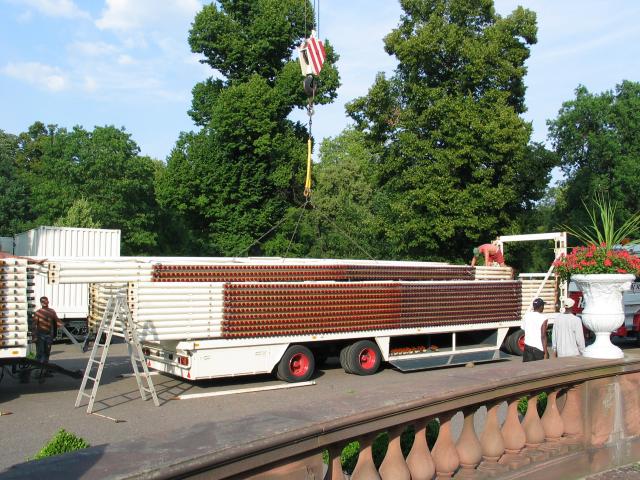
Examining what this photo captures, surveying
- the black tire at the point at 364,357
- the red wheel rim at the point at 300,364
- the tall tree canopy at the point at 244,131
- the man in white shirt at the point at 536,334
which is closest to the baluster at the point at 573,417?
the man in white shirt at the point at 536,334

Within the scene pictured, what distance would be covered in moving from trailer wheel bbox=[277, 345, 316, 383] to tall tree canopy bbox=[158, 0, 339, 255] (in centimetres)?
2004

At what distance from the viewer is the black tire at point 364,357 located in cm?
1599

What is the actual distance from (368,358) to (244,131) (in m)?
20.3

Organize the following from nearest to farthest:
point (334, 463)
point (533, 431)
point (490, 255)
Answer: point (334, 463)
point (533, 431)
point (490, 255)

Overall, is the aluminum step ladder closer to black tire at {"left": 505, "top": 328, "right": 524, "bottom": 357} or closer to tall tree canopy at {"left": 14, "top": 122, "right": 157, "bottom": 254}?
black tire at {"left": 505, "top": 328, "right": 524, "bottom": 357}

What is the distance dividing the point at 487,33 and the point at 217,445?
29.3 metres

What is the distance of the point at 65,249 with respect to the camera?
22.2 m

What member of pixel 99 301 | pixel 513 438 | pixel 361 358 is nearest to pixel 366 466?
pixel 513 438

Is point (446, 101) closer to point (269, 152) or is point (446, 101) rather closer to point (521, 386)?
point (269, 152)

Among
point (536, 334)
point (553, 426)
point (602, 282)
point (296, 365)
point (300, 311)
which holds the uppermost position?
point (602, 282)

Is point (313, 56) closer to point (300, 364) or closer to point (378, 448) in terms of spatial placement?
point (300, 364)

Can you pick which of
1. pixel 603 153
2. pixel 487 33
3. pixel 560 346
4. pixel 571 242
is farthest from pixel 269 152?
pixel 560 346

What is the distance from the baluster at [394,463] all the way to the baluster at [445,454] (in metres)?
0.53

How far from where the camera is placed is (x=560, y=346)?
31.5 ft
